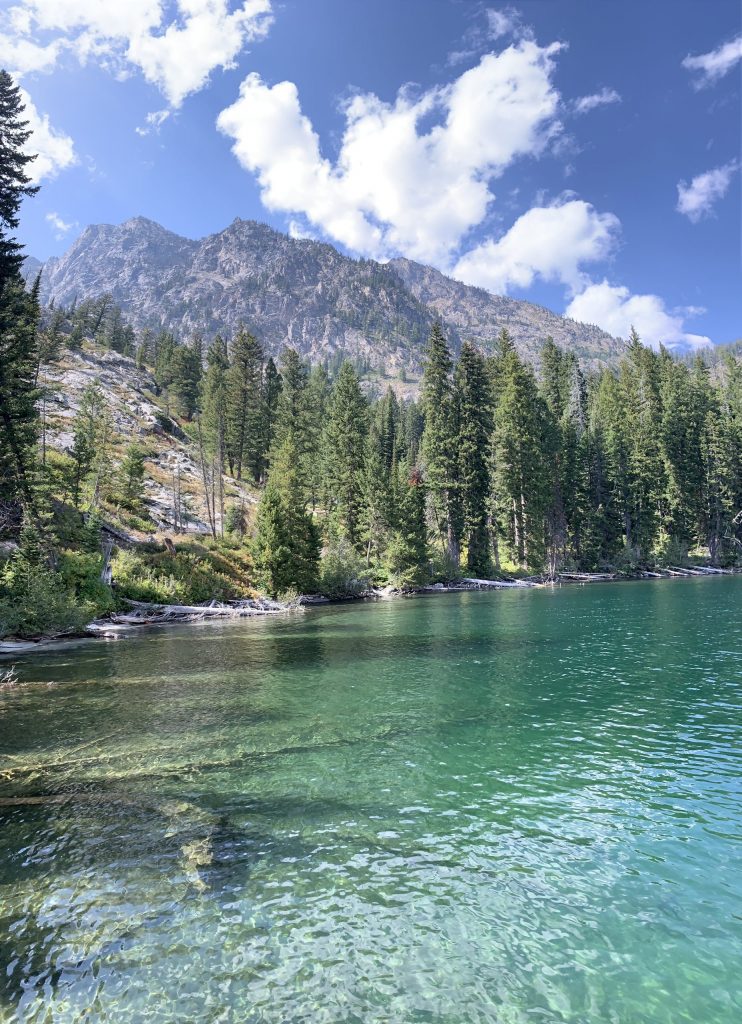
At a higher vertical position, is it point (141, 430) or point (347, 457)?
point (141, 430)

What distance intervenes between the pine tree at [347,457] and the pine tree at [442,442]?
8951 millimetres

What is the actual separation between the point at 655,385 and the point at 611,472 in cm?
2424

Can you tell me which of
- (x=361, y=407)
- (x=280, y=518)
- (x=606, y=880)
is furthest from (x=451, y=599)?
(x=606, y=880)

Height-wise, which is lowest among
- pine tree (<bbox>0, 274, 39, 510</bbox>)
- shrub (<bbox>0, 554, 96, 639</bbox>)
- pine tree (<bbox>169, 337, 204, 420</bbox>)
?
shrub (<bbox>0, 554, 96, 639</bbox>)

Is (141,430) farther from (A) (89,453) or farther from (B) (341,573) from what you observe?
(B) (341,573)

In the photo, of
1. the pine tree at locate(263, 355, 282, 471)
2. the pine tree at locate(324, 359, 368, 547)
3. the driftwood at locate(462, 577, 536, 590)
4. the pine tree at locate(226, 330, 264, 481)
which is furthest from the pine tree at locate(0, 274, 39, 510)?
the driftwood at locate(462, 577, 536, 590)

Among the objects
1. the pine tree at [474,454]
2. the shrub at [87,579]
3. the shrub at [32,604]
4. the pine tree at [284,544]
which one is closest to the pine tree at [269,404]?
the pine tree at [474,454]

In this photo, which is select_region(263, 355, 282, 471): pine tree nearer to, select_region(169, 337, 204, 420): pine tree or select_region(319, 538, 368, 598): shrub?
select_region(169, 337, 204, 420): pine tree

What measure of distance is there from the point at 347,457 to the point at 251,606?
2952 cm

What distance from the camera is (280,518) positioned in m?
48.3

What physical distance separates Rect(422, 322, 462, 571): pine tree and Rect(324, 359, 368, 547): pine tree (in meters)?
8.95

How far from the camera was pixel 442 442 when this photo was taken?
6856 cm

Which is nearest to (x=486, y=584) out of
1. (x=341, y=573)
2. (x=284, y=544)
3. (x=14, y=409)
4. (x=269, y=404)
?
(x=341, y=573)

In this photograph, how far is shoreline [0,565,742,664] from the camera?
2895 cm
